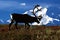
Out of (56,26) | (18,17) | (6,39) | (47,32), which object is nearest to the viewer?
(6,39)

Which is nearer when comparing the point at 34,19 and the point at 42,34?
the point at 42,34

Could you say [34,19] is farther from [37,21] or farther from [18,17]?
[18,17]

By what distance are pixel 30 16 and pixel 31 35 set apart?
27.4 feet

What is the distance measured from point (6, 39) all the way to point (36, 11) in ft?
29.1

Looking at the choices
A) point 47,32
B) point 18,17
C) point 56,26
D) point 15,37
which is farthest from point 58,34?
point 18,17

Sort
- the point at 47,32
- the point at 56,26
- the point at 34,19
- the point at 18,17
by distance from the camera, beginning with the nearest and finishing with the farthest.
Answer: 1. the point at 47,32
2. the point at 56,26
3. the point at 18,17
4. the point at 34,19

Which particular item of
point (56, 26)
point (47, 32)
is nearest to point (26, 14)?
point (56, 26)

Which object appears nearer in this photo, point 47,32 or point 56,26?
point 47,32

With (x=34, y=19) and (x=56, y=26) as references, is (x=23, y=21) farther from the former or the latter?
(x=56, y=26)

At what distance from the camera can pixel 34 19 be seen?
2233 centimetres

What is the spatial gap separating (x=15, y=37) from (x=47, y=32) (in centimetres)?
Result: 165

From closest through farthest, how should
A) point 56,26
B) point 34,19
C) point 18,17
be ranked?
point 56,26 < point 18,17 < point 34,19

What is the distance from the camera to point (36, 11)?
22078mm

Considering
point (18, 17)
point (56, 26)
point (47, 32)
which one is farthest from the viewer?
point (18, 17)
